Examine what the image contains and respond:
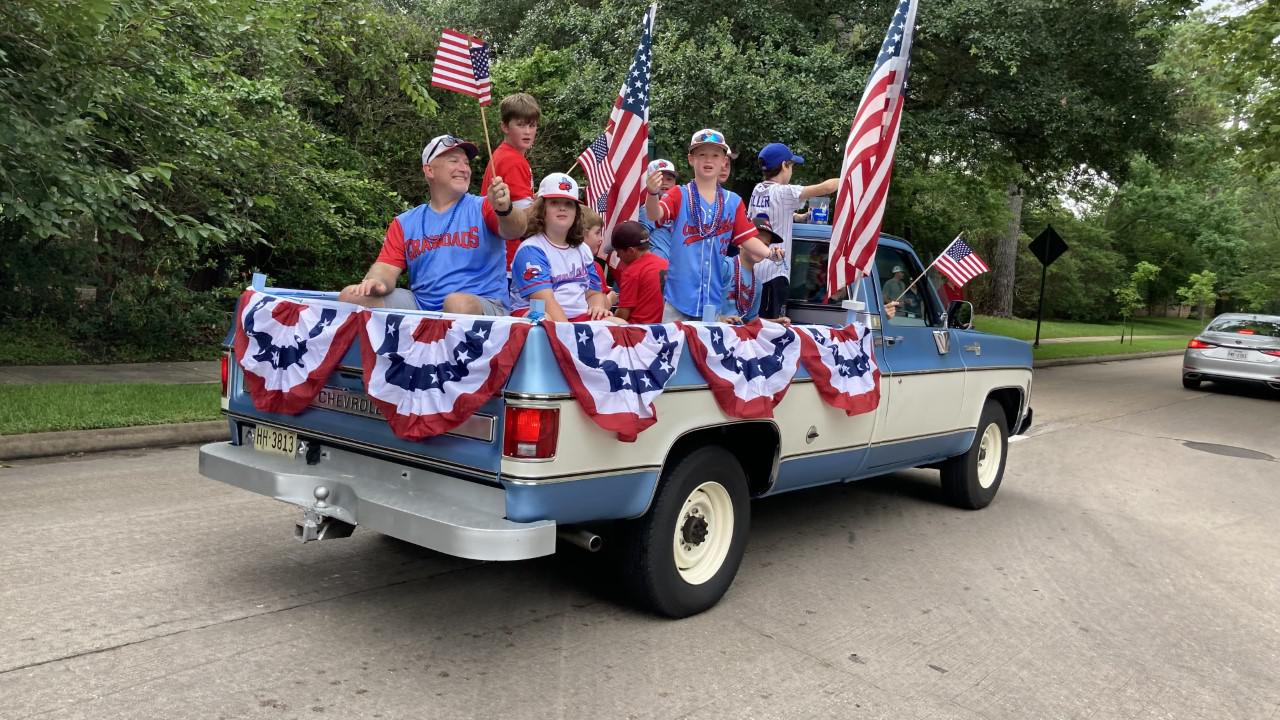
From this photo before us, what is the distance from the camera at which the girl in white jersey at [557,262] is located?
14.6 ft

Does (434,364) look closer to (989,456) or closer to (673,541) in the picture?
(673,541)

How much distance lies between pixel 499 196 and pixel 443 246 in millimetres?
442

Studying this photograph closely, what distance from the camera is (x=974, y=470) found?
268 inches

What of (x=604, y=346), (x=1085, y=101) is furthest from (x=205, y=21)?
(x=1085, y=101)

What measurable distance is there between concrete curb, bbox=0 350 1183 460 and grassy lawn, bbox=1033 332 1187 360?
19.5m

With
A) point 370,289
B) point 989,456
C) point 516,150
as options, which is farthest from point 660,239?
point 989,456

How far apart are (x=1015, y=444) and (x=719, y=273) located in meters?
6.46

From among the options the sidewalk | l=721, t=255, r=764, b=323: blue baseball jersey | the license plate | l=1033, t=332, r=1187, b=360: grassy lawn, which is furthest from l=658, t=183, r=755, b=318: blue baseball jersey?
l=1033, t=332, r=1187, b=360: grassy lawn

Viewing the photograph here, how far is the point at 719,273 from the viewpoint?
5426mm

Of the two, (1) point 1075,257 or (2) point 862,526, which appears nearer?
(2) point 862,526

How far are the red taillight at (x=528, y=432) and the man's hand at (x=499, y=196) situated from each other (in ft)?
4.84

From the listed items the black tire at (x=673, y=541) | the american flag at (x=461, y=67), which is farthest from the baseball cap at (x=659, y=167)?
the black tire at (x=673, y=541)

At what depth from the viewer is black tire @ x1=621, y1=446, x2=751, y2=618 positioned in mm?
4023

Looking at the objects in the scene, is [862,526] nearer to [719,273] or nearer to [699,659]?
[719,273]
